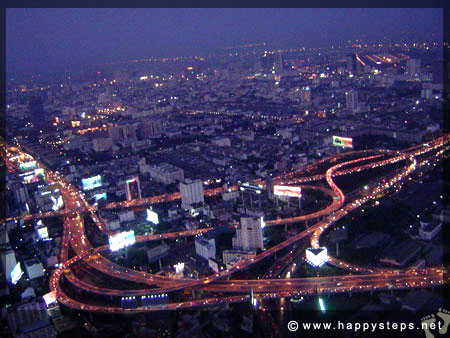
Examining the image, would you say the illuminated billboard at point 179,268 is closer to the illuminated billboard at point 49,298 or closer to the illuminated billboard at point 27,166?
the illuminated billboard at point 49,298

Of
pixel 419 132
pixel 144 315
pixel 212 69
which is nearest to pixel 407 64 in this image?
pixel 419 132

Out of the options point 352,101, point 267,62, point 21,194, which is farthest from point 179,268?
point 267,62

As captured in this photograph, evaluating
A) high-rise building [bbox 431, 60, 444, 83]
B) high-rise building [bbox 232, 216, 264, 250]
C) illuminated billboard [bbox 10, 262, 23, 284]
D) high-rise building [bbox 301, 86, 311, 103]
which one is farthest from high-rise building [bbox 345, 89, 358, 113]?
illuminated billboard [bbox 10, 262, 23, 284]

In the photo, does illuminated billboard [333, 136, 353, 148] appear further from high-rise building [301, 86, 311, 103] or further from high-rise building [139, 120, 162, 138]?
high-rise building [301, 86, 311, 103]

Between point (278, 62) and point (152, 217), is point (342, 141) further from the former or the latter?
point (278, 62)

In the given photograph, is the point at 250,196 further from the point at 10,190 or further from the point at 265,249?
the point at 10,190

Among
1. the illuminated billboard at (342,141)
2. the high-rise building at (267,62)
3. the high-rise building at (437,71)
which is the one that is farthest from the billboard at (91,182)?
the high-rise building at (267,62)
